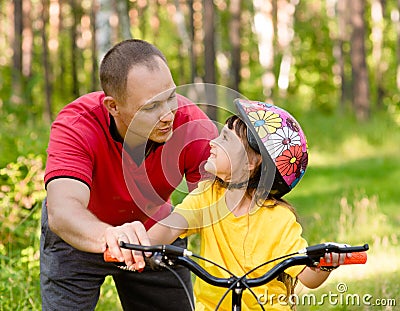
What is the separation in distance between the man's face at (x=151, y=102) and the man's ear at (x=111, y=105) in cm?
8

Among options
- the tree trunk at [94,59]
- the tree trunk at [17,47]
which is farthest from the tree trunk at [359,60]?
the tree trunk at [17,47]

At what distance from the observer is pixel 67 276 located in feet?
13.9

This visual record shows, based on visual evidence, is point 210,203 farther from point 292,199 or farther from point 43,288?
point 292,199

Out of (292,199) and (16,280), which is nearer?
(16,280)

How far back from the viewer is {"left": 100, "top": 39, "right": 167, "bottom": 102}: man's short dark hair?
12.5 ft

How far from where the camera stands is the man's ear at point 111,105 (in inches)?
154

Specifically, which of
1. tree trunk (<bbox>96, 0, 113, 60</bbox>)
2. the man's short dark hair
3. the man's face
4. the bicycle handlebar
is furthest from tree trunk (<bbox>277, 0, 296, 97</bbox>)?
the bicycle handlebar

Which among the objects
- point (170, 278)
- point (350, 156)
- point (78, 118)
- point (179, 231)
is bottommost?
point (350, 156)

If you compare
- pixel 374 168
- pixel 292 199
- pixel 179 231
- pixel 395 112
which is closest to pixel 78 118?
pixel 179 231

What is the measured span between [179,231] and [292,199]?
7.65m

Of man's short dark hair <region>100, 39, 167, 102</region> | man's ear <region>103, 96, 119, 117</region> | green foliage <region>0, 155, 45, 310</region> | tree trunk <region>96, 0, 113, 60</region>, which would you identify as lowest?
green foliage <region>0, 155, 45, 310</region>

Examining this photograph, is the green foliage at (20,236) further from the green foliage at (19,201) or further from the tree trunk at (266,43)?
the tree trunk at (266,43)

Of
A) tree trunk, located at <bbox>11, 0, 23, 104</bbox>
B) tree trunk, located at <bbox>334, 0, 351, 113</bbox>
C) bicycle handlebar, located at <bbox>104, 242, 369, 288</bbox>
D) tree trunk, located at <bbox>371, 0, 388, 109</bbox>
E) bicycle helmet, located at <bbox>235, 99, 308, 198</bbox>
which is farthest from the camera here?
tree trunk, located at <bbox>334, 0, 351, 113</bbox>

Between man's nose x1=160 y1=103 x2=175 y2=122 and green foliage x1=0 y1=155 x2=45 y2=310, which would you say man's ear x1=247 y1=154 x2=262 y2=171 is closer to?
man's nose x1=160 y1=103 x2=175 y2=122
